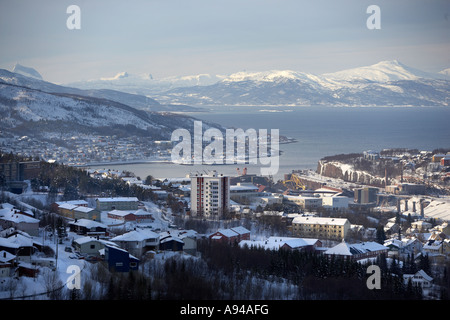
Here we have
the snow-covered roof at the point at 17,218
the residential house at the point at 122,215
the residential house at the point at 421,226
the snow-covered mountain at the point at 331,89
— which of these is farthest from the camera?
the snow-covered mountain at the point at 331,89

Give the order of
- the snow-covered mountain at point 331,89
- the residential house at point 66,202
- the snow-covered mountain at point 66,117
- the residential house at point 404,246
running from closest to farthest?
the residential house at point 404,246 → the residential house at point 66,202 → the snow-covered mountain at point 66,117 → the snow-covered mountain at point 331,89

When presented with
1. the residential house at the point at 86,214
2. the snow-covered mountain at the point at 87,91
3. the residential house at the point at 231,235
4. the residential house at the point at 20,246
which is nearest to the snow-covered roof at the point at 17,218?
the residential house at the point at 20,246

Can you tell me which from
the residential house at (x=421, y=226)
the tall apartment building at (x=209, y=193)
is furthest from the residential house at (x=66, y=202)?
the residential house at (x=421, y=226)

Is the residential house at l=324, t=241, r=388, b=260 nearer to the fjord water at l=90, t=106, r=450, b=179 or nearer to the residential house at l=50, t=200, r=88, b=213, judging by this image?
the residential house at l=50, t=200, r=88, b=213

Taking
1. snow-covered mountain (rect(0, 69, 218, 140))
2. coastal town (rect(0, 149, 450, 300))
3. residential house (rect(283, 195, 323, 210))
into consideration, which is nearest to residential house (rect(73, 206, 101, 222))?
coastal town (rect(0, 149, 450, 300))

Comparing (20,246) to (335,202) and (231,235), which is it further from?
(335,202)

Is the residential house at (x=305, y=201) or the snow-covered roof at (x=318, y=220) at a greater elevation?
the snow-covered roof at (x=318, y=220)

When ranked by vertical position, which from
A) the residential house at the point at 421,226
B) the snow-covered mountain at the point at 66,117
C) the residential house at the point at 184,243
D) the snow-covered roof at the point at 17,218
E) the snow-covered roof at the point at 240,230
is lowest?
the residential house at the point at 421,226

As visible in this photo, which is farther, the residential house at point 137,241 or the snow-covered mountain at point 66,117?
the snow-covered mountain at point 66,117

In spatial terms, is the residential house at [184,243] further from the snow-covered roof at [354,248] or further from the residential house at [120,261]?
the snow-covered roof at [354,248]
